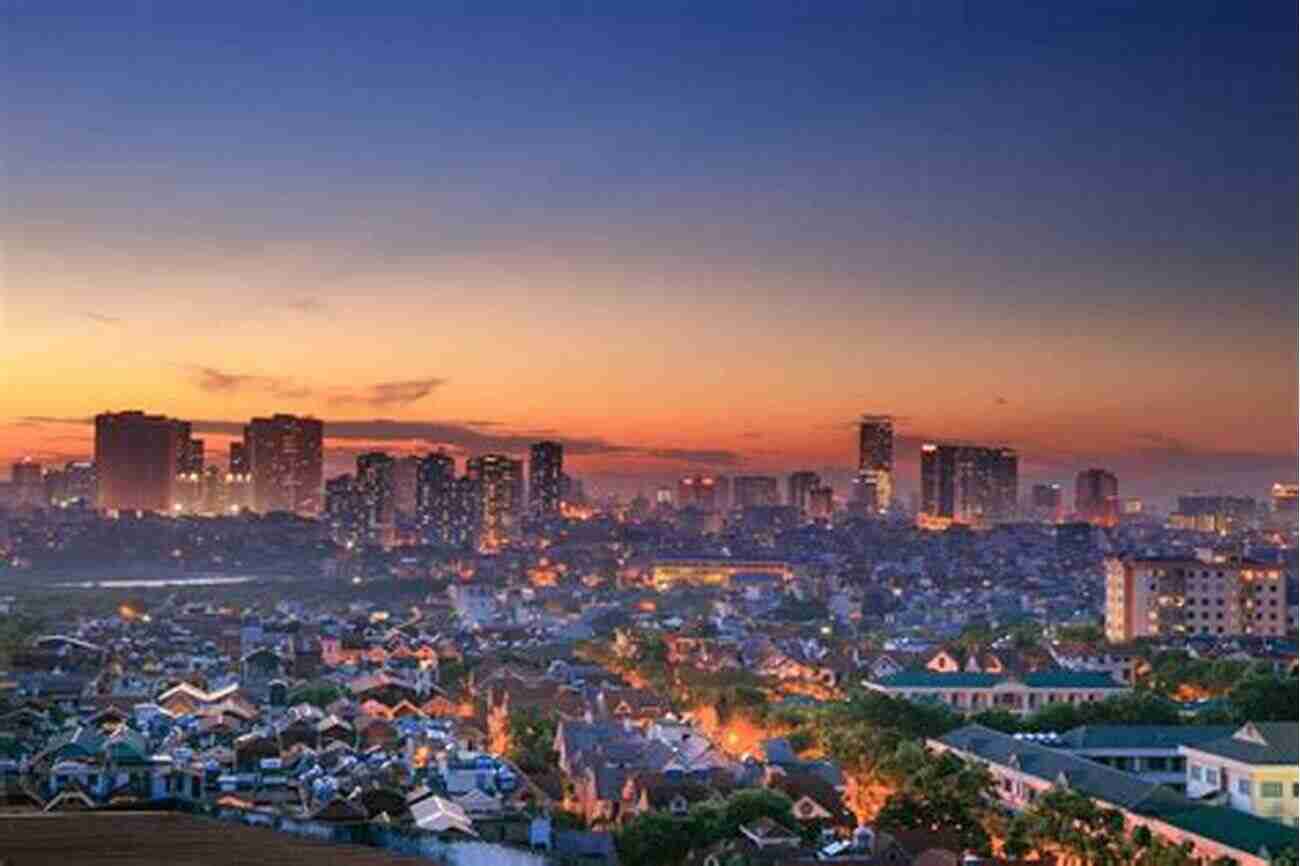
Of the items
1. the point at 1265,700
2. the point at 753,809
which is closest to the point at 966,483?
the point at 1265,700

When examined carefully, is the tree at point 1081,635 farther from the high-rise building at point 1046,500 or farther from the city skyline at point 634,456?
the city skyline at point 634,456

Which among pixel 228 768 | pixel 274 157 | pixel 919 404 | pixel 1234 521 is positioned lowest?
pixel 228 768

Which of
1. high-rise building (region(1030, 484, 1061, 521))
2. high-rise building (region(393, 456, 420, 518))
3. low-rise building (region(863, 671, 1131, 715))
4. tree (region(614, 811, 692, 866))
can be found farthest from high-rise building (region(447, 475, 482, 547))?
tree (region(614, 811, 692, 866))

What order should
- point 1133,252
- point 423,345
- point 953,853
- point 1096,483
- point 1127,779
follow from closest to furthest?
1. point 953,853
2. point 1127,779
3. point 1133,252
4. point 423,345
5. point 1096,483

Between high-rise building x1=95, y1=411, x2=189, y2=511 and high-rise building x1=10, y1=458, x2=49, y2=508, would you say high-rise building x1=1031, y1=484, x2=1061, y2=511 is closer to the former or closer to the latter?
high-rise building x1=95, y1=411, x2=189, y2=511

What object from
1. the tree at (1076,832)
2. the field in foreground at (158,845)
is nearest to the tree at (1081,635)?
the tree at (1076,832)

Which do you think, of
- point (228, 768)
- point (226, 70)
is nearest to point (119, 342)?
point (228, 768)

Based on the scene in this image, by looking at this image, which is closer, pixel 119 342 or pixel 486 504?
pixel 119 342

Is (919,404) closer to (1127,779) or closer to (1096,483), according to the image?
(1096,483)
